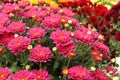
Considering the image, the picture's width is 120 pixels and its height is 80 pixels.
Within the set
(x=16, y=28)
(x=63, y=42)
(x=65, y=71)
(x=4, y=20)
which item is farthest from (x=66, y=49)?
(x=4, y=20)

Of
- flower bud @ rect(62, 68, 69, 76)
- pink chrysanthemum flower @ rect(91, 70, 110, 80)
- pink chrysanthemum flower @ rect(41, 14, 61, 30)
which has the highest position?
pink chrysanthemum flower @ rect(41, 14, 61, 30)

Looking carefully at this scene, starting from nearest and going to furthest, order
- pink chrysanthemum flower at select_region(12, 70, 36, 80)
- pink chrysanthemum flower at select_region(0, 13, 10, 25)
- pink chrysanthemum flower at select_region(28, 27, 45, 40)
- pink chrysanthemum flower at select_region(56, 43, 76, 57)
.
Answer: pink chrysanthemum flower at select_region(12, 70, 36, 80) < pink chrysanthemum flower at select_region(56, 43, 76, 57) < pink chrysanthemum flower at select_region(28, 27, 45, 40) < pink chrysanthemum flower at select_region(0, 13, 10, 25)

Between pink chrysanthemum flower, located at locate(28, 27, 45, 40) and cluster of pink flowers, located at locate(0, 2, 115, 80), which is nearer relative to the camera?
cluster of pink flowers, located at locate(0, 2, 115, 80)

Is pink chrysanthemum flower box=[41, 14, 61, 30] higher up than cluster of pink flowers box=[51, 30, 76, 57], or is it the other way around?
pink chrysanthemum flower box=[41, 14, 61, 30]

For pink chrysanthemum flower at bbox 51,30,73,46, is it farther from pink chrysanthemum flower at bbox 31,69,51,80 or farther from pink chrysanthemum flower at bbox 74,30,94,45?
pink chrysanthemum flower at bbox 31,69,51,80

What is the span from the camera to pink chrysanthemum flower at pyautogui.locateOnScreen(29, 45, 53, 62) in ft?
8.61

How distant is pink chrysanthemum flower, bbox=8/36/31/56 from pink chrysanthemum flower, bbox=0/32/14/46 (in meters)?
0.09

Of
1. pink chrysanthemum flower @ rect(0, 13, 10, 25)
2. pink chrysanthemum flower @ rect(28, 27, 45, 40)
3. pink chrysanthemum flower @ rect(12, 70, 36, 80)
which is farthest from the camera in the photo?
pink chrysanthemum flower @ rect(0, 13, 10, 25)

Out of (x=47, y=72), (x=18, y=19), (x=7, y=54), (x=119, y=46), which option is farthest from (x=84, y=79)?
(x=119, y=46)

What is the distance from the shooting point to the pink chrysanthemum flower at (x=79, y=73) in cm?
260

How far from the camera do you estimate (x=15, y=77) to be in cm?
258

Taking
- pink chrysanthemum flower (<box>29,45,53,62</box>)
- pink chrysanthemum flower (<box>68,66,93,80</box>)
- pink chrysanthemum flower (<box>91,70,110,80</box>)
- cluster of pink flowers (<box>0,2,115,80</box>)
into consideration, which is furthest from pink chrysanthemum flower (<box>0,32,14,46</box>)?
pink chrysanthemum flower (<box>91,70,110,80</box>)

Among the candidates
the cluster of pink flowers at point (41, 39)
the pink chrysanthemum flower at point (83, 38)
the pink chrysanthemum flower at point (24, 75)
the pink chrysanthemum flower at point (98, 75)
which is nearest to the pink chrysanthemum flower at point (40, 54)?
the cluster of pink flowers at point (41, 39)

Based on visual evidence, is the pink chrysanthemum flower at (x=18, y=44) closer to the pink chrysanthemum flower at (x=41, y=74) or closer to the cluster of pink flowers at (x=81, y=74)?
the pink chrysanthemum flower at (x=41, y=74)
